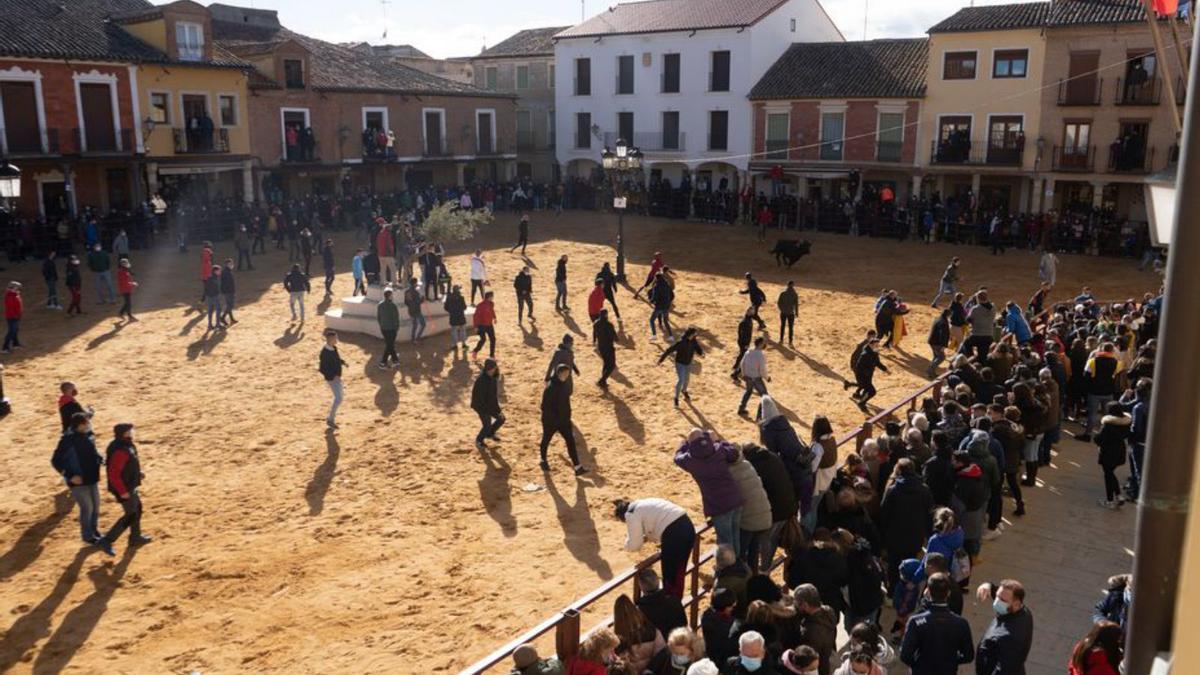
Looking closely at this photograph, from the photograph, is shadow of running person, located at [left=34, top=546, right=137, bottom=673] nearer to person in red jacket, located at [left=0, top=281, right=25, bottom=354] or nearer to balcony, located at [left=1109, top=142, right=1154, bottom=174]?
person in red jacket, located at [left=0, top=281, right=25, bottom=354]

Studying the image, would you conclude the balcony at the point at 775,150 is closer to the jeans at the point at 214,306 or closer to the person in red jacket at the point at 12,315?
the jeans at the point at 214,306

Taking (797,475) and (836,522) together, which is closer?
(836,522)

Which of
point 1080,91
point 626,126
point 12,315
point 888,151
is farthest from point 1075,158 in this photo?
point 12,315

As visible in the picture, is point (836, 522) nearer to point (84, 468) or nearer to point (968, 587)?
point (968, 587)

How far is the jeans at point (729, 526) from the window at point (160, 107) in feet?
92.8

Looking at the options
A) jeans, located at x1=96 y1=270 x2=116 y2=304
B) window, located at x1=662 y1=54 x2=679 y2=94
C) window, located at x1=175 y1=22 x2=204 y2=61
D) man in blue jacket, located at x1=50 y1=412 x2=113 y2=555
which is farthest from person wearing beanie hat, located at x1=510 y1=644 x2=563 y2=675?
window, located at x1=662 y1=54 x2=679 y2=94

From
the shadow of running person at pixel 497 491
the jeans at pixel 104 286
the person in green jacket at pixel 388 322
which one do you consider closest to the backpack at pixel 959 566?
the shadow of running person at pixel 497 491

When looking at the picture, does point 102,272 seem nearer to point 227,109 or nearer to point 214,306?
point 214,306

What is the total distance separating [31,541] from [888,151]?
3185cm

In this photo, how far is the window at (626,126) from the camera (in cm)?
4353

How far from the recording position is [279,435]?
1402cm

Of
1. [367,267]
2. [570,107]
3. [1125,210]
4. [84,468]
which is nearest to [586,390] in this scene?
[367,267]

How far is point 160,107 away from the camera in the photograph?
3105 centimetres

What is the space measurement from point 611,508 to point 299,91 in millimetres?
29047
